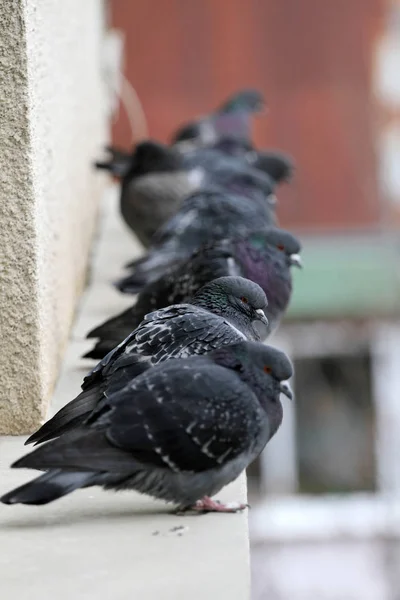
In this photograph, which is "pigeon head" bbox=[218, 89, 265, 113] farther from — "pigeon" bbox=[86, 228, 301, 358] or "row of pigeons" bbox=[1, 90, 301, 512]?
"row of pigeons" bbox=[1, 90, 301, 512]

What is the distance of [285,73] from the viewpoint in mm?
14602

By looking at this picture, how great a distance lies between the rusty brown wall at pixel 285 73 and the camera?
1443cm

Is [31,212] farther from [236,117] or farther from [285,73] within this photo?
[285,73]

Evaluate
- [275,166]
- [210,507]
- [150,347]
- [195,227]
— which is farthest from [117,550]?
[275,166]

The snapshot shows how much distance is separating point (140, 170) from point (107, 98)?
448 cm

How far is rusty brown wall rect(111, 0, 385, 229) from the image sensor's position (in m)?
14.4

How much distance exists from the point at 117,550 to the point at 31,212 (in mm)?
1328

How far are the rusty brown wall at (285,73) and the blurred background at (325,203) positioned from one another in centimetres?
1

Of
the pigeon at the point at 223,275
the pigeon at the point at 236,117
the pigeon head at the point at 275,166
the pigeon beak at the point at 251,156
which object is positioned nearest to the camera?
the pigeon at the point at 223,275

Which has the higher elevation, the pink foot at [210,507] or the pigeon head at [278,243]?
the pigeon head at [278,243]

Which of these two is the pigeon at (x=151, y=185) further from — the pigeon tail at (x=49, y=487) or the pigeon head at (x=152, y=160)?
the pigeon tail at (x=49, y=487)

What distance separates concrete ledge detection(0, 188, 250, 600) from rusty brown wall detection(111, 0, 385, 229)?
10.6 meters

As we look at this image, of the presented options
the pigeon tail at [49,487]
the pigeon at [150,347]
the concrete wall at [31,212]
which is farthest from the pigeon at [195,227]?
the pigeon tail at [49,487]

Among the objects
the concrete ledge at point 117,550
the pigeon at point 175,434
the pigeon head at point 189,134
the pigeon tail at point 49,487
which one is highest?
the pigeon head at point 189,134
